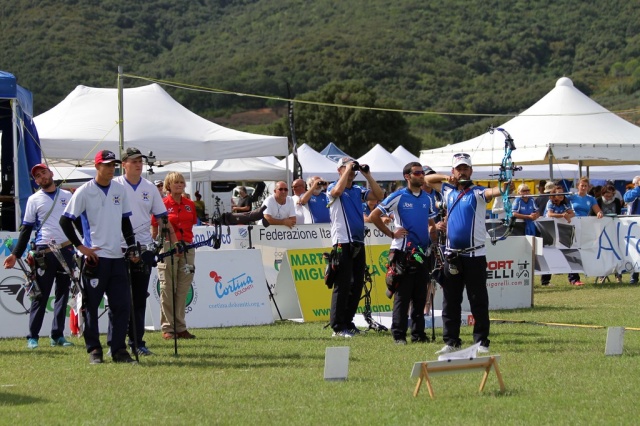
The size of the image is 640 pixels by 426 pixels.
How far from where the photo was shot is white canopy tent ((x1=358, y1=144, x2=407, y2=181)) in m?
35.2

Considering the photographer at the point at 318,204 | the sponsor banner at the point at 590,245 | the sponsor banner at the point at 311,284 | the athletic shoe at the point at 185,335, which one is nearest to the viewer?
the athletic shoe at the point at 185,335

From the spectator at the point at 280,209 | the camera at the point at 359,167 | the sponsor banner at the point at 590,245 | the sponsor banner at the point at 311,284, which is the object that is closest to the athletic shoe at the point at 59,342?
the sponsor banner at the point at 311,284

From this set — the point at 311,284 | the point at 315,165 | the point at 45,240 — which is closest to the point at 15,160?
the point at 45,240

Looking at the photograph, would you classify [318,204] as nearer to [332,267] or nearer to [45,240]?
[332,267]

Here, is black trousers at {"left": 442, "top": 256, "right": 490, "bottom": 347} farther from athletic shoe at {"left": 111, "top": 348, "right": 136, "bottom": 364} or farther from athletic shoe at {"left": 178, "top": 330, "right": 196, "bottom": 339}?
athletic shoe at {"left": 178, "top": 330, "right": 196, "bottom": 339}

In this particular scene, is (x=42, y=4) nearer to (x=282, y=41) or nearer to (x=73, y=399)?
(x=282, y=41)

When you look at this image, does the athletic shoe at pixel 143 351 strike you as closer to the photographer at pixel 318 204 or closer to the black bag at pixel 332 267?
the black bag at pixel 332 267

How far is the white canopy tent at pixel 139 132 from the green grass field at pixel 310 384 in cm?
815

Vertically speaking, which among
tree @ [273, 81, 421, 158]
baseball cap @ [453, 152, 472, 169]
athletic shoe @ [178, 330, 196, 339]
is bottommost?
athletic shoe @ [178, 330, 196, 339]

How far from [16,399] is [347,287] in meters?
4.97

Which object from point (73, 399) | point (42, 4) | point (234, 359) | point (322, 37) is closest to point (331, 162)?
point (234, 359)

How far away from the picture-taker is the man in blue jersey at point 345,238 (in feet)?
41.2

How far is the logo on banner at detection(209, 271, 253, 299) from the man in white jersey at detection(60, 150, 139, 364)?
3.95 m

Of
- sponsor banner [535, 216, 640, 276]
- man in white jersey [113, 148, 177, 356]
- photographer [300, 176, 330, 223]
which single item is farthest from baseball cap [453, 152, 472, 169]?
sponsor banner [535, 216, 640, 276]
